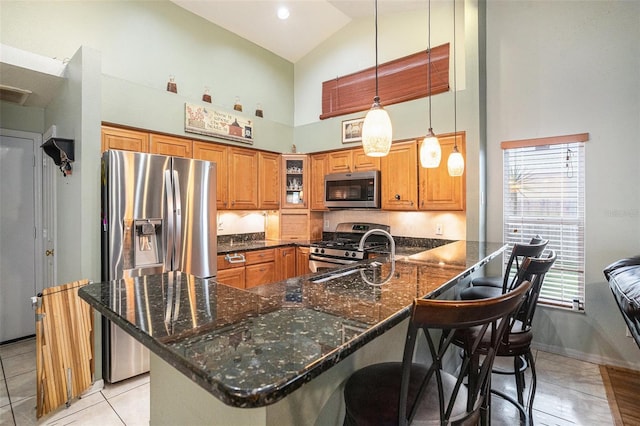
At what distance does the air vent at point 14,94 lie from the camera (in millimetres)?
2918

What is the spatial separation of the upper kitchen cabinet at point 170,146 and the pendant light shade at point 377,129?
8.60ft

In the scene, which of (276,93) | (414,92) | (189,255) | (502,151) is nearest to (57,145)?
(189,255)

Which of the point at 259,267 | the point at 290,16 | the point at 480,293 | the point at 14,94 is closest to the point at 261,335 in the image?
the point at 480,293

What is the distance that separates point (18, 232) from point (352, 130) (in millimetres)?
4078

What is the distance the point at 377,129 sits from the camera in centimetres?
179

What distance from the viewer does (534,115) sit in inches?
131

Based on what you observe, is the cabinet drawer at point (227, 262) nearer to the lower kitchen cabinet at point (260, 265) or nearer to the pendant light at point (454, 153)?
the lower kitchen cabinet at point (260, 265)

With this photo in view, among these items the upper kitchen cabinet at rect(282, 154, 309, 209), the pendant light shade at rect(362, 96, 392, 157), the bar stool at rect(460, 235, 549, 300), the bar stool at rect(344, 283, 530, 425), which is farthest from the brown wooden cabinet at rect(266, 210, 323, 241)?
the bar stool at rect(344, 283, 530, 425)

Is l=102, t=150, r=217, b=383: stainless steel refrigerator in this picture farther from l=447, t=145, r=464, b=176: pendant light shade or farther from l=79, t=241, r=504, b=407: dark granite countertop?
l=447, t=145, r=464, b=176: pendant light shade

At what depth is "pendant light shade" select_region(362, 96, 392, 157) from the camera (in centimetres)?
178

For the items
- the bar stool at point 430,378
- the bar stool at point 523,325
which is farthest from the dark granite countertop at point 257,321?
the bar stool at point 523,325

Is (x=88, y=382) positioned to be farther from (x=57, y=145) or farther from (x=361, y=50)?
(x=361, y=50)

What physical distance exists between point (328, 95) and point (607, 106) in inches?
128

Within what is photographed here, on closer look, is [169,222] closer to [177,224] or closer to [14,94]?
[177,224]
